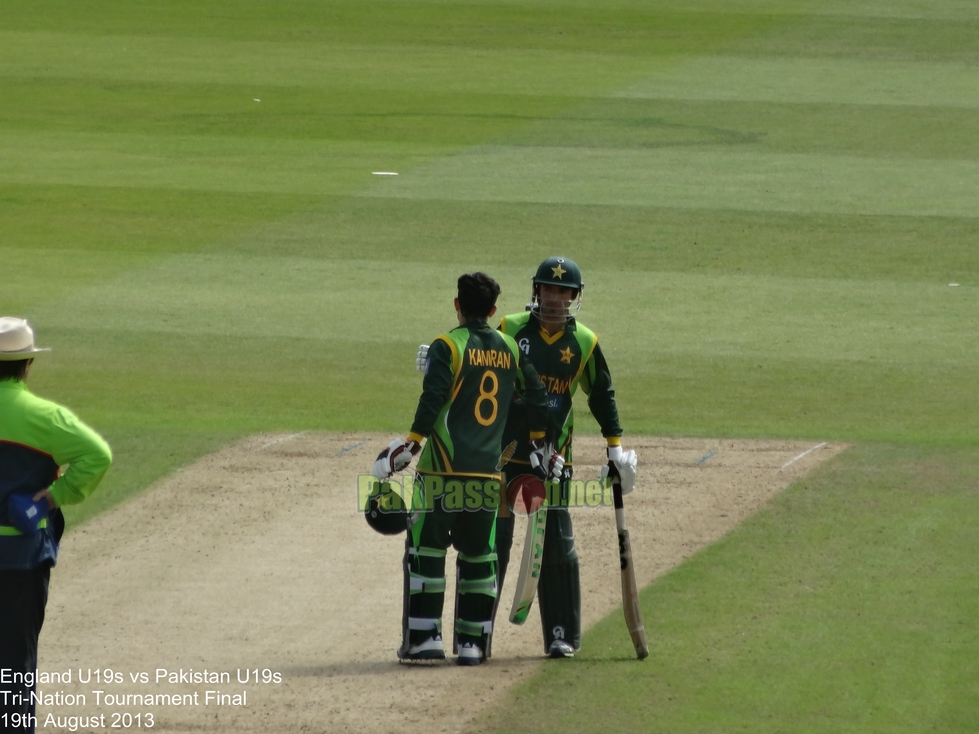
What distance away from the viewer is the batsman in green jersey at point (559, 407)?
7.38m

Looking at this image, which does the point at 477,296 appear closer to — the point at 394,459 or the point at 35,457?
the point at 394,459

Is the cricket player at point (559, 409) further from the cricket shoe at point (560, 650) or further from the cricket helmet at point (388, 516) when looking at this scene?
the cricket helmet at point (388, 516)

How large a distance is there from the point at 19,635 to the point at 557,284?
288cm

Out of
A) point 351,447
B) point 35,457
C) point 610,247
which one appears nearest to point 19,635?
point 35,457

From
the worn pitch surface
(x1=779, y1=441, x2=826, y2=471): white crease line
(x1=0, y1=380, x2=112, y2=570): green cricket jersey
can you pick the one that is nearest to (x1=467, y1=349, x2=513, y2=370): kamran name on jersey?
the worn pitch surface

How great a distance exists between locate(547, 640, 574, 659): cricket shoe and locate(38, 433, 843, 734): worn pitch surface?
0.07 m

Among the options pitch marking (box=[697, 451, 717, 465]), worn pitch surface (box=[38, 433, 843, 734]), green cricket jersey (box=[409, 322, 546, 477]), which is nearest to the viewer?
worn pitch surface (box=[38, 433, 843, 734])

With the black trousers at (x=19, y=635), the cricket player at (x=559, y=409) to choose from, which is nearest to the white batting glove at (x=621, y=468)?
the cricket player at (x=559, y=409)

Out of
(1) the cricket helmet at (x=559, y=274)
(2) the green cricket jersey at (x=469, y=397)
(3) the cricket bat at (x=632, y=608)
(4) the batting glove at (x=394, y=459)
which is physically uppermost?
(1) the cricket helmet at (x=559, y=274)

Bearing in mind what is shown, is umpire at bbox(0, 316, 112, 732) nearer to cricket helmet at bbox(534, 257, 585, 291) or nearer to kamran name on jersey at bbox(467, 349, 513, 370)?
kamran name on jersey at bbox(467, 349, 513, 370)

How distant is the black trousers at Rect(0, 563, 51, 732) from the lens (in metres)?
5.83

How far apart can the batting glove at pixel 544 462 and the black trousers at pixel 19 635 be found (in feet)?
7.70

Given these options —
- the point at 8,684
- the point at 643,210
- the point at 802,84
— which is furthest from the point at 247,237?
the point at 8,684

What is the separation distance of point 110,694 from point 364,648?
1234 millimetres
